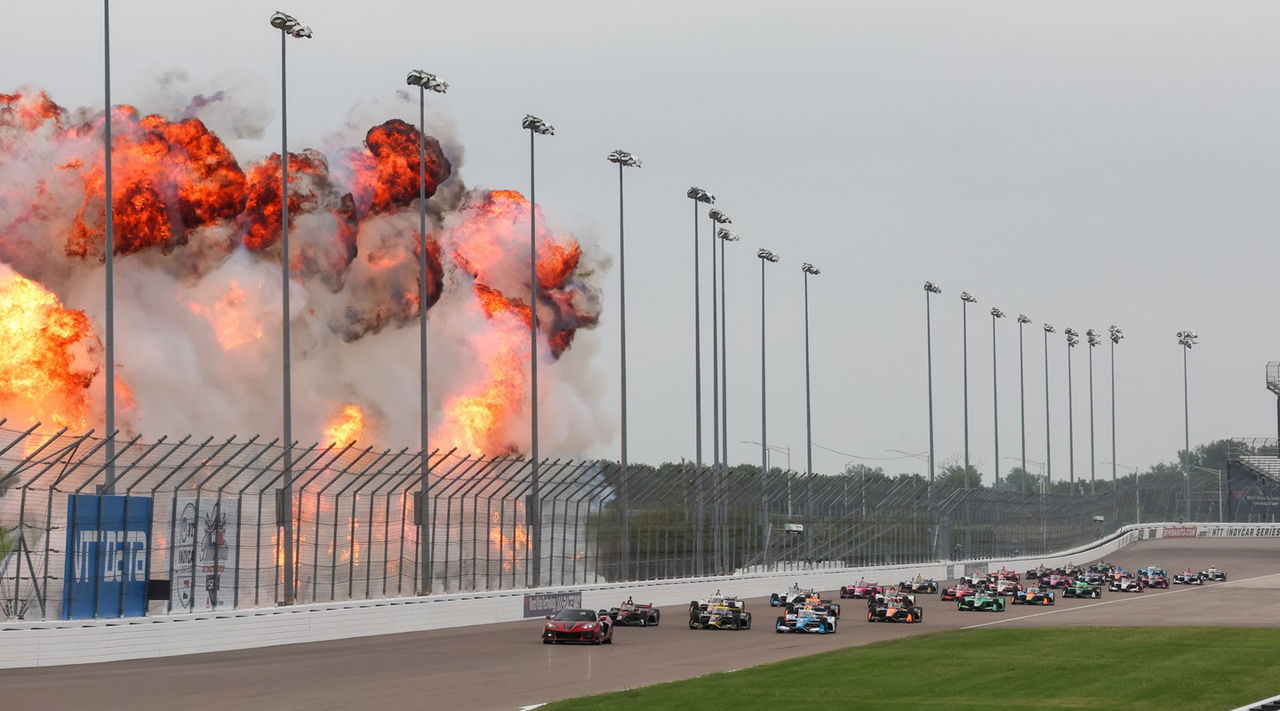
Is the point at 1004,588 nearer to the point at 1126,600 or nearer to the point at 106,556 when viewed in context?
the point at 1126,600

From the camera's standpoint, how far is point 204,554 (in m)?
44.1

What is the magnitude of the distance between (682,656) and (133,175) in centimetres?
6260

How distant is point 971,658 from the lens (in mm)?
43188

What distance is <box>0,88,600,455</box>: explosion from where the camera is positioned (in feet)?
310

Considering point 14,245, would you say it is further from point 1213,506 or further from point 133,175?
point 1213,506

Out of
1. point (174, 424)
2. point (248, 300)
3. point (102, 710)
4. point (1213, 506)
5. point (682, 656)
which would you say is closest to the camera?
point (102, 710)

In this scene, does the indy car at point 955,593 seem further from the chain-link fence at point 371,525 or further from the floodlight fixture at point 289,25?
the floodlight fixture at point 289,25

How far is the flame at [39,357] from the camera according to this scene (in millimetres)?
83812

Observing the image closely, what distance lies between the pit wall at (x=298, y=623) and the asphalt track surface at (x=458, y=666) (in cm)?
70

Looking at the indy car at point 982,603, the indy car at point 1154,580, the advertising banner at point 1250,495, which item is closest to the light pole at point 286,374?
the indy car at point 982,603

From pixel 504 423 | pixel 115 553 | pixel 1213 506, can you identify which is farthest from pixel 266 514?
pixel 1213 506

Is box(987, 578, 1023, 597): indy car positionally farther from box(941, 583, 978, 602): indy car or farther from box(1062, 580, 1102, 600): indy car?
box(1062, 580, 1102, 600): indy car

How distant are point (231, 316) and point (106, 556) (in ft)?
232

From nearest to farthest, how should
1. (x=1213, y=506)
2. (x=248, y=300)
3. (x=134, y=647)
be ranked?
(x=134, y=647) < (x=248, y=300) < (x=1213, y=506)
